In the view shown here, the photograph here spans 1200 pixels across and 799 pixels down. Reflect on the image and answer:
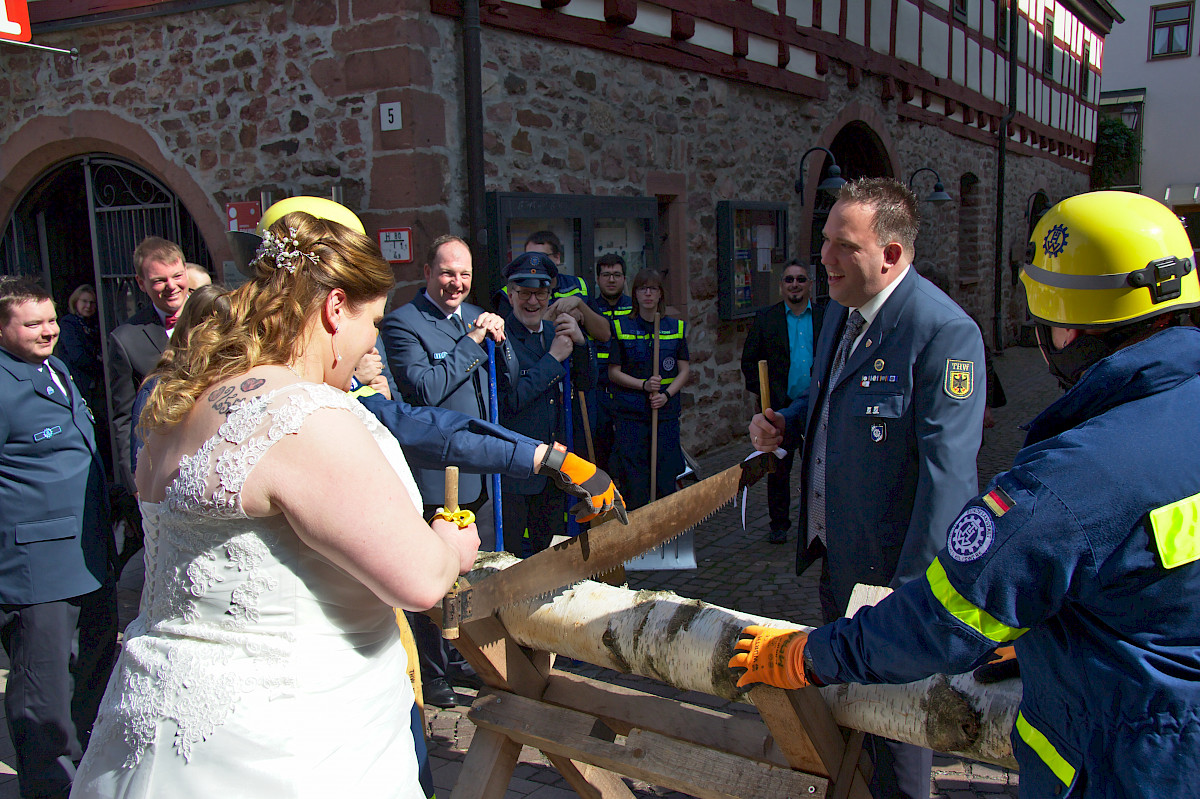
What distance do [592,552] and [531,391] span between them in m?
1.98

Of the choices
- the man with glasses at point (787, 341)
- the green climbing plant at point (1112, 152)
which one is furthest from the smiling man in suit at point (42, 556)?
the green climbing plant at point (1112, 152)

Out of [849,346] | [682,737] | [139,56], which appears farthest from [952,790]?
[139,56]

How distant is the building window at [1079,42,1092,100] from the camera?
2302 cm

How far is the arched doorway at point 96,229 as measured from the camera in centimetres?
726

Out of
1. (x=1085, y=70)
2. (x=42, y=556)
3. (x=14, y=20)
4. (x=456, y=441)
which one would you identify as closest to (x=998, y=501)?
(x=456, y=441)

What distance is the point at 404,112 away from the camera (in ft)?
18.9

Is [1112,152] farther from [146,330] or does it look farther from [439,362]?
[146,330]

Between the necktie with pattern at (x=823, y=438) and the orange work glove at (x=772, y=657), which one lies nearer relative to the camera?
the orange work glove at (x=772, y=657)

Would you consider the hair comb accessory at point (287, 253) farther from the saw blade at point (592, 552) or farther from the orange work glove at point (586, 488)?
the orange work glove at point (586, 488)

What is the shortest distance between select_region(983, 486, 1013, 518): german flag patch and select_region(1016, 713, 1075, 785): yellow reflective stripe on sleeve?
432mm

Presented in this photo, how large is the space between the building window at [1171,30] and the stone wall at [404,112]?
93.3ft

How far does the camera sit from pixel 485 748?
102 inches

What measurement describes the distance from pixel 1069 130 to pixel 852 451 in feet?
77.7

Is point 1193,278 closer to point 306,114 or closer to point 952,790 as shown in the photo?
point 952,790
